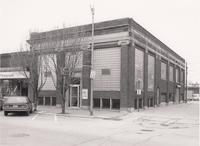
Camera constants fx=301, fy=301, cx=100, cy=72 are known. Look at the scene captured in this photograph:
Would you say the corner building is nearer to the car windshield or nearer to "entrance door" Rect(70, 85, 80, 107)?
"entrance door" Rect(70, 85, 80, 107)

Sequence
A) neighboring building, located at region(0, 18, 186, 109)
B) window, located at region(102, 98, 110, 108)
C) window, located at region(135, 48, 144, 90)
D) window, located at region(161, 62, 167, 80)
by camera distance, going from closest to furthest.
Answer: neighboring building, located at region(0, 18, 186, 109) < window, located at region(102, 98, 110, 108) < window, located at region(135, 48, 144, 90) < window, located at region(161, 62, 167, 80)

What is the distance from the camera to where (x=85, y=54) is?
28.6 m

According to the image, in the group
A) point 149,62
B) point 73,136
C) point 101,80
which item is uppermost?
point 149,62

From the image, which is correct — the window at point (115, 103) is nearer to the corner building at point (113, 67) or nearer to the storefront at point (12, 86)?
the corner building at point (113, 67)

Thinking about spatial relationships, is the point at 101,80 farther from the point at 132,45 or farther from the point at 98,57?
the point at 132,45

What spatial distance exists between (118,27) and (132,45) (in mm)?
2047

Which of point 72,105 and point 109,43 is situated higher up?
point 109,43

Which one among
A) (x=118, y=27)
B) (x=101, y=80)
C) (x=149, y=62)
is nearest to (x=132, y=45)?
(x=118, y=27)

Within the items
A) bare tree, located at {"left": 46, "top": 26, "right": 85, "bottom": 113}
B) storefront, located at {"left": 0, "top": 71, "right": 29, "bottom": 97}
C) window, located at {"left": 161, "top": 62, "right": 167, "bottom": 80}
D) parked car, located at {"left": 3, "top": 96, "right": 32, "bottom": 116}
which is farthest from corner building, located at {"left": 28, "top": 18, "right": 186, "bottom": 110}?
window, located at {"left": 161, "top": 62, "right": 167, "bottom": 80}

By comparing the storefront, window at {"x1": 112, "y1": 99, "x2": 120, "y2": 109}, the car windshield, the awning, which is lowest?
window at {"x1": 112, "y1": 99, "x2": 120, "y2": 109}

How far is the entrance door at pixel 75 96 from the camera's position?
29.6 m

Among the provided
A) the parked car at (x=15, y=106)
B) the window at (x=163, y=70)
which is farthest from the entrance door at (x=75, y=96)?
the window at (x=163, y=70)

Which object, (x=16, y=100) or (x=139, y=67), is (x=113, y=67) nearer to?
(x=139, y=67)

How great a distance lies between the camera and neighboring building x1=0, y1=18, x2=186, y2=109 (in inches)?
1036
